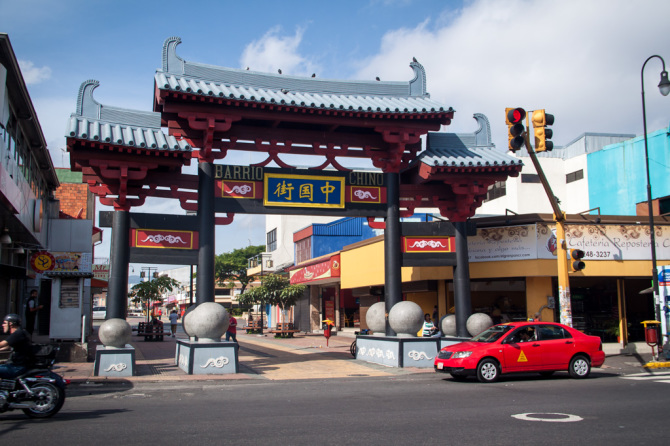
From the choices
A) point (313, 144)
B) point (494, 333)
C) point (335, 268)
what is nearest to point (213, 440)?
point (494, 333)

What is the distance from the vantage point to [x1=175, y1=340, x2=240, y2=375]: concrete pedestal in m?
15.4

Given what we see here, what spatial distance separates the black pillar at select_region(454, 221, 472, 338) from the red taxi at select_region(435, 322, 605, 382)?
323cm

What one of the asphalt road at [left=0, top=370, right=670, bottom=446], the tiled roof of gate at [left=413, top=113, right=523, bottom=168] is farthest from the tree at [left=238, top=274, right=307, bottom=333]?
the asphalt road at [left=0, top=370, right=670, bottom=446]

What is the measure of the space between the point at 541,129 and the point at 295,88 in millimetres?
7909

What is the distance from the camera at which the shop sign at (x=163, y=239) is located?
53.8 feet

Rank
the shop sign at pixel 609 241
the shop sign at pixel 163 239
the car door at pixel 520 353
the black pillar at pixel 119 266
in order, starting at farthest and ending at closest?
the shop sign at pixel 609 241, the shop sign at pixel 163 239, the black pillar at pixel 119 266, the car door at pixel 520 353

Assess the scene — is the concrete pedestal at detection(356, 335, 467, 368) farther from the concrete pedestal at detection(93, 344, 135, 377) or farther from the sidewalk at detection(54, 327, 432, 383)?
the concrete pedestal at detection(93, 344, 135, 377)

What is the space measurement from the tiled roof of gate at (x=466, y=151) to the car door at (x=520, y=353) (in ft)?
19.2

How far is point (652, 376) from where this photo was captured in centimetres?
1577

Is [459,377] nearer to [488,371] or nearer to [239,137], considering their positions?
[488,371]

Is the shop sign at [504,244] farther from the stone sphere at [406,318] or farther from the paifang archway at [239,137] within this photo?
the stone sphere at [406,318]

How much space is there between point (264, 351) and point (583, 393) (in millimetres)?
14922

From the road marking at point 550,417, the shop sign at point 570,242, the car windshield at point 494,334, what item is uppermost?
the shop sign at point 570,242

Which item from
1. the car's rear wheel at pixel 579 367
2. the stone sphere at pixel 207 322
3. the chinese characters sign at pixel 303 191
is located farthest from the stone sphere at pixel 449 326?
the stone sphere at pixel 207 322
